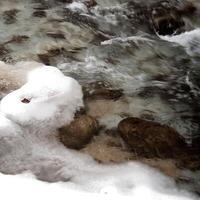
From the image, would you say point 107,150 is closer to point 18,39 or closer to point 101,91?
point 101,91

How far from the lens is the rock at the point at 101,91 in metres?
4.91

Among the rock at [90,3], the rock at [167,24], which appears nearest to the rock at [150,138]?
the rock at [167,24]

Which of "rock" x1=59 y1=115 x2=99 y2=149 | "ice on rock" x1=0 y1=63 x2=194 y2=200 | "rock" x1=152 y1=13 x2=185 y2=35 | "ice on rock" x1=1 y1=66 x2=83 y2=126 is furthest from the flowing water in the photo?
"ice on rock" x1=0 y1=63 x2=194 y2=200

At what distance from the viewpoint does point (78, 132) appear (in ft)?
13.7

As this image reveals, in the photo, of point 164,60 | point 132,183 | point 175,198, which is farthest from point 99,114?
point 164,60

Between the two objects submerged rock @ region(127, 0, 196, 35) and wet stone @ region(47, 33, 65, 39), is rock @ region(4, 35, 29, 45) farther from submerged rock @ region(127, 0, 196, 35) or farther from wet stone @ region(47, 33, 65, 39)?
submerged rock @ region(127, 0, 196, 35)

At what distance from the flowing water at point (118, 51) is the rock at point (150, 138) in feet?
0.69

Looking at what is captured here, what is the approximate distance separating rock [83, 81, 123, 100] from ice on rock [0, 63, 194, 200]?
6.9 inches

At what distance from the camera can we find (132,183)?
3713 millimetres

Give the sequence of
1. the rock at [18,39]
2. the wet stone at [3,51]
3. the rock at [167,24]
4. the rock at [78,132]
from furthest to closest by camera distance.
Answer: the rock at [167,24], the rock at [18,39], the wet stone at [3,51], the rock at [78,132]

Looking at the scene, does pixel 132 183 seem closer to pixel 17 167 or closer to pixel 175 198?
pixel 175 198

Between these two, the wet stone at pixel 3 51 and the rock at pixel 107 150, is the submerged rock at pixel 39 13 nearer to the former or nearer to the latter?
the wet stone at pixel 3 51

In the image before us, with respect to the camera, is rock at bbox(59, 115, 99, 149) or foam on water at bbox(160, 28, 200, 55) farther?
foam on water at bbox(160, 28, 200, 55)

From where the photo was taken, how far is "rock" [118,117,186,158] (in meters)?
4.04
